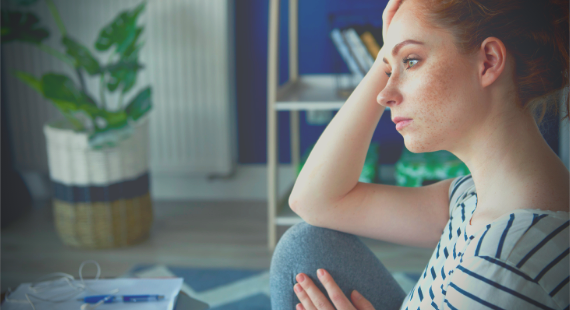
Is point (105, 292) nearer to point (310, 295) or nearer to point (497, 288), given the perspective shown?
point (310, 295)

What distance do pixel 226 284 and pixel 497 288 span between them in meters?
1.23

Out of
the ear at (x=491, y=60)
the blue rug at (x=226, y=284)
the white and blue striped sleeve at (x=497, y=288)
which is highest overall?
the ear at (x=491, y=60)

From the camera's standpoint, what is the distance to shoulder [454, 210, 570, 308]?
0.48 metres

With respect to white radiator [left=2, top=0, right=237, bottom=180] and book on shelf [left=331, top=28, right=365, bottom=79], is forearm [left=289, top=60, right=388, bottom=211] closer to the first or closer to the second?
book on shelf [left=331, top=28, right=365, bottom=79]

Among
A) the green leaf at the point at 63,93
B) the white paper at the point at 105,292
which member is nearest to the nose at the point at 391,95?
the white paper at the point at 105,292

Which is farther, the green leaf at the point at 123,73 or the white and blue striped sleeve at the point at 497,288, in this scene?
the green leaf at the point at 123,73

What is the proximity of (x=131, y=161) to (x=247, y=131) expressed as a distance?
2.25 ft

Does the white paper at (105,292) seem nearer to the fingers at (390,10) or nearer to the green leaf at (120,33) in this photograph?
the fingers at (390,10)

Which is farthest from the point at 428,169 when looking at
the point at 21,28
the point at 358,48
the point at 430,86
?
the point at 21,28

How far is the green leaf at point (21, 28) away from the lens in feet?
5.74

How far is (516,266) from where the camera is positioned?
1.58ft

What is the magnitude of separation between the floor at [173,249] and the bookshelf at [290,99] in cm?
16

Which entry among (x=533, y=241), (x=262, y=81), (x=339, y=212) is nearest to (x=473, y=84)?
(x=533, y=241)

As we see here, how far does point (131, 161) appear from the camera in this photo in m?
1.84
